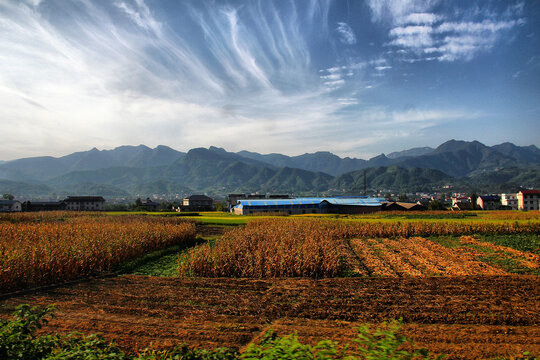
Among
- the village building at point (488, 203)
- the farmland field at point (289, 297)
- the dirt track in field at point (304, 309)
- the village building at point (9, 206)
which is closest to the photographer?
the dirt track in field at point (304, 309)

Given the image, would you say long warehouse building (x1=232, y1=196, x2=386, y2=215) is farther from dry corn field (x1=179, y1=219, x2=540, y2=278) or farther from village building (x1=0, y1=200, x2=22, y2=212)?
village building (x1=0, y1=200, x2=22, y2=212)

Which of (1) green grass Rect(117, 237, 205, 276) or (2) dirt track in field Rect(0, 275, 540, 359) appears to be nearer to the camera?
(2) dirt track in field Rect(0, 275, 540, 359)

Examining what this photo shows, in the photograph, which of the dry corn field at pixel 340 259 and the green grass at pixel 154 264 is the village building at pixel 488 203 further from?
the green grass at pixel 154 264

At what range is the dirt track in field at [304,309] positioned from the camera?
251 inches

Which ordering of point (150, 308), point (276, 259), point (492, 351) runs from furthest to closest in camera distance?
point (276, 259) < point (150, 308) < point (492, 351)

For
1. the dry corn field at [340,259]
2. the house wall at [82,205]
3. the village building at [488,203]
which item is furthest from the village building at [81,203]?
the village building at [488,203]

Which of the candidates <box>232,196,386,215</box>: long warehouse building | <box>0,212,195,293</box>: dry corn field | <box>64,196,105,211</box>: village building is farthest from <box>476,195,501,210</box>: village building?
<box>64,196,105,211</box>: village building

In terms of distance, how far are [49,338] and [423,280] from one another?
11.2 m

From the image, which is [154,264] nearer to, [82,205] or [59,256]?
[59,256]

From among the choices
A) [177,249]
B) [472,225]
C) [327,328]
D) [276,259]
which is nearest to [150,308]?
[327,328]

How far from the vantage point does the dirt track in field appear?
6.38 meters

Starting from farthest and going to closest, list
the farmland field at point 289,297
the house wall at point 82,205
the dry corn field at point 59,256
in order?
the house wall at point 82,205
the dry corn field at point 59,256
the farmland field at point 289,297

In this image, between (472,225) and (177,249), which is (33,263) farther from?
(472,225)

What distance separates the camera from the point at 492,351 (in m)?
5.80
